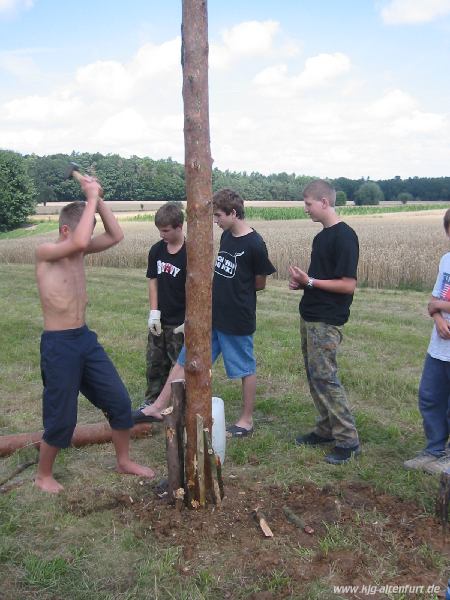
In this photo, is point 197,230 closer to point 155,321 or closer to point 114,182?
point 155,321

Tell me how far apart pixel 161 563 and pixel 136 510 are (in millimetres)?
654

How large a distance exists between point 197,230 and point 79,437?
7.35ft

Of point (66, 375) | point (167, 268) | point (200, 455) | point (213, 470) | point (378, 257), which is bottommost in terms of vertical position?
point (378, 257)

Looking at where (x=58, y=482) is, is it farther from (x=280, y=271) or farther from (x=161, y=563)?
(x=280, y=271)

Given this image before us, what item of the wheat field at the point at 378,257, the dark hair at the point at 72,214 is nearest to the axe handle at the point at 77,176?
the dark hair at the point at 72,214

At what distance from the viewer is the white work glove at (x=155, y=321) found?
5.48 meters

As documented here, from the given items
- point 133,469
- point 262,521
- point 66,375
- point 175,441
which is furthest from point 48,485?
point 262,521

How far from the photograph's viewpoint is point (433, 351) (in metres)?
4.43

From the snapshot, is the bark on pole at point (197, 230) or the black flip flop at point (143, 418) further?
the black flip flop at point (143, 418)

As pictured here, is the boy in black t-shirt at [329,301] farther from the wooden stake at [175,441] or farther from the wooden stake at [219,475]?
the wooden stake at [175,441]

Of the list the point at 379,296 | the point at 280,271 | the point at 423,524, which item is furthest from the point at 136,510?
the point at 280,271

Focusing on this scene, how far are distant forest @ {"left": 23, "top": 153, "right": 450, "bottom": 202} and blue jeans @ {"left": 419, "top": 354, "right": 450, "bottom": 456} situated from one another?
1667 inches

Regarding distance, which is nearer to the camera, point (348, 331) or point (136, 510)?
point (136, 510)

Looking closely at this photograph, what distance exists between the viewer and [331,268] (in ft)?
15.1
